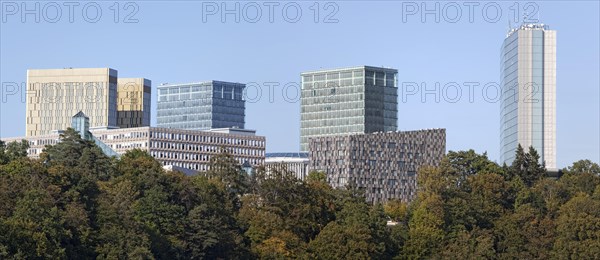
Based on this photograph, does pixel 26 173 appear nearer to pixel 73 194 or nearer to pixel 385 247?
pixel 73 194

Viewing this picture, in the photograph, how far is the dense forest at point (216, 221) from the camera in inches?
6058

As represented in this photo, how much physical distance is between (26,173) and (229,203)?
31.6 m

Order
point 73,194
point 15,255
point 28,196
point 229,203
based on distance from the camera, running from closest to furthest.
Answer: point 15,255 → point 28,196 → point 73,194 → point 229,203

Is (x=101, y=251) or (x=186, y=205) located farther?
(x=186, y=205)

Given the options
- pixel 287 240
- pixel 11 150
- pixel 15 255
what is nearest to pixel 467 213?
pixel 287 240

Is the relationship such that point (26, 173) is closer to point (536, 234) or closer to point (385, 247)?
point (385, 247)

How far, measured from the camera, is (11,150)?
197m

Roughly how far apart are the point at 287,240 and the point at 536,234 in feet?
108

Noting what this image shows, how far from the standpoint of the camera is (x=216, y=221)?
174625 mm

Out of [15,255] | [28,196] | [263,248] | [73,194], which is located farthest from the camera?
[263,248]

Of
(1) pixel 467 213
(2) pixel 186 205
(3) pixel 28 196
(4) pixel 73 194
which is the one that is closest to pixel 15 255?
(3) pixel 28 196

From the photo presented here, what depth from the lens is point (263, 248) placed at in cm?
17638

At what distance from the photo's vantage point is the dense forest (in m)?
154

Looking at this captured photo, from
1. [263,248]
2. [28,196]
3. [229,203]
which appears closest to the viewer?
[28,196]
